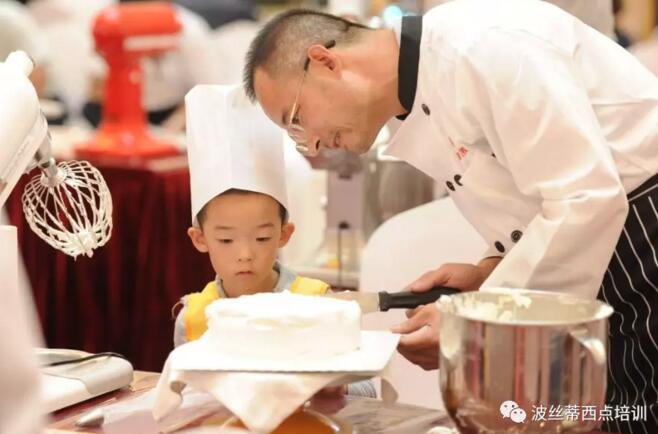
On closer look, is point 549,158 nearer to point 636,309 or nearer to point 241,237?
point 636,309

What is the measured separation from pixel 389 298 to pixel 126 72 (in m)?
2.70

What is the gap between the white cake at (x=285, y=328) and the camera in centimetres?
132

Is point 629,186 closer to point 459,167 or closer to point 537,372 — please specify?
point 459,167

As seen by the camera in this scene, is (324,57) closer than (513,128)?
No

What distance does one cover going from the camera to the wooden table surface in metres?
1.42

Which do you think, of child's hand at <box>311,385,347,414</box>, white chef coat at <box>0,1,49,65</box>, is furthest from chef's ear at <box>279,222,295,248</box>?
white chef coat at <box>0,1,49,65</box>

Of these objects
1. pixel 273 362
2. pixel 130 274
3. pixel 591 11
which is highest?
pixel 591 11

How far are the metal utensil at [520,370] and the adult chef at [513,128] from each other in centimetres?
26

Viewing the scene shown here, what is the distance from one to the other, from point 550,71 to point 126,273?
2.44m

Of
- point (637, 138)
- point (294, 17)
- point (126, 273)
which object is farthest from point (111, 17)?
point (637, 138)

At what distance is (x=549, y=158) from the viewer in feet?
5.12

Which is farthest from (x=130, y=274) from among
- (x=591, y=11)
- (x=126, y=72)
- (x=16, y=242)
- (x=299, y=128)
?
(x=16, y=242)

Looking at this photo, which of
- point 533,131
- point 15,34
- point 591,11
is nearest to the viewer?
point 533,131

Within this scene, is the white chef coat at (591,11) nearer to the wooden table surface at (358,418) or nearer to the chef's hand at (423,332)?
the chef's hand at (423,332)
